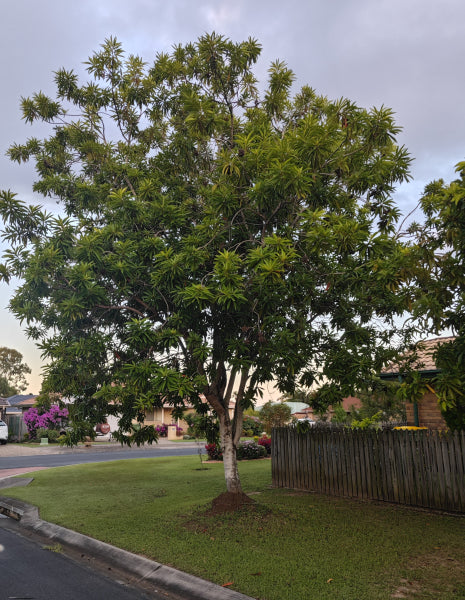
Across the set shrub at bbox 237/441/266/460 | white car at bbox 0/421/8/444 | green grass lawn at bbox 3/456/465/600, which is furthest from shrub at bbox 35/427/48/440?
green grass lawn at bbox 3/456/465/600

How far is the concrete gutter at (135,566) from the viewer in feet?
19.5

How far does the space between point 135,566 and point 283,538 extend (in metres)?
2.49

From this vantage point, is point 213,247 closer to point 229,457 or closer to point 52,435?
point 229,457

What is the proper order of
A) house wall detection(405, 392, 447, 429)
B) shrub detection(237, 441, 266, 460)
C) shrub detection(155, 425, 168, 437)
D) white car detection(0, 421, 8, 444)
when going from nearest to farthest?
house wall detection(405, 392, 447, 429)
shrub detection(237, 441, 266, 460)
white car detection(0, 421, 8, 444)
shrub detection(155, 425, 168, 437)

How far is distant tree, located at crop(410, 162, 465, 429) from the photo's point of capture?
5.67 metres

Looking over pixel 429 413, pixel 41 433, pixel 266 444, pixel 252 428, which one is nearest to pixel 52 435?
pixel 41 433

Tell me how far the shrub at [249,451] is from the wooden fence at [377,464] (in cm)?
859

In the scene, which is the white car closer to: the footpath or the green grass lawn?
the green grass lawn

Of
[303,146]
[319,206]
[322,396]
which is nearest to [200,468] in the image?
[322,396]

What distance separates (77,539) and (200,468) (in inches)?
446

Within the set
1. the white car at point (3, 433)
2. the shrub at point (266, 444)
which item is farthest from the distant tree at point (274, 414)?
the white car at point (3, 433)

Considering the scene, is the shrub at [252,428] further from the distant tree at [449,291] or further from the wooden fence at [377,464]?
the distant tree at [449,291]

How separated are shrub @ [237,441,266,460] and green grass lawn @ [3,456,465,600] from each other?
8346 mm

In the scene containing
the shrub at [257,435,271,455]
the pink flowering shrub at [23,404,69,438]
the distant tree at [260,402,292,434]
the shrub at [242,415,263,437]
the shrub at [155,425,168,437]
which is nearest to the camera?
the shrub at [257,435,271,455]
